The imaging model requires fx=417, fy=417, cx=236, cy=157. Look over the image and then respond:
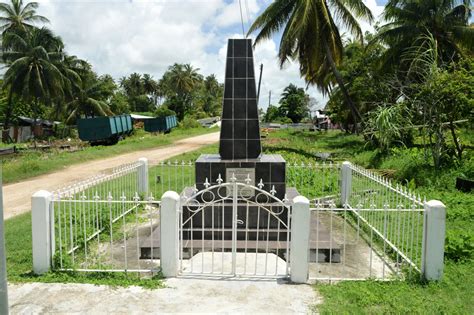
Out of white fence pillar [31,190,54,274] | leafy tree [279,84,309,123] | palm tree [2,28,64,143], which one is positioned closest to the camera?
white fence pillar [31,190,54,274]

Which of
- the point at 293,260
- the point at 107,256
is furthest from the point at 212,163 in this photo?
the point at 293,260

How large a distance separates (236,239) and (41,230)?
2497mm

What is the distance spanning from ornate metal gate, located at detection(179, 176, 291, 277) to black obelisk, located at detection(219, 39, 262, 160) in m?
0.63

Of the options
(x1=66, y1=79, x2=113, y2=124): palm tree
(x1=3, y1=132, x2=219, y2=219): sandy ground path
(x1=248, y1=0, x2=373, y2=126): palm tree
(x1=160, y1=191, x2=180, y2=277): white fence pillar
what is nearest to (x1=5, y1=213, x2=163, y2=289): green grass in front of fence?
(x1=160, y1=191, x2=180, y2=277): white fence pillar

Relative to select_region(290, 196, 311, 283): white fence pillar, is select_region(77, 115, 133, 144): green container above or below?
above

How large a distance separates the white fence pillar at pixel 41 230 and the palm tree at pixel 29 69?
2975 centimetres

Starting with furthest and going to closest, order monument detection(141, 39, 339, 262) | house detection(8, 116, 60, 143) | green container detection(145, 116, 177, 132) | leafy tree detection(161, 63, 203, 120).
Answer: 1. leafy tree detection(161, 63, 203, 120)
2. house detection(8, 116, 60, 143)
3. green container detection(145, 116, 177, 132)
4. monument detection(141, 39, 339, 262)

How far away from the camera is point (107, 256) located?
598 centimetres

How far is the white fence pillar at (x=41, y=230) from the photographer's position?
16.1 feet

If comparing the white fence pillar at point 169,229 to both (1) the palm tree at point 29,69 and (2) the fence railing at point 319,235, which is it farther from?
(1) the palm tree at point 29,69

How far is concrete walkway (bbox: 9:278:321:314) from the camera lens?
4.14m

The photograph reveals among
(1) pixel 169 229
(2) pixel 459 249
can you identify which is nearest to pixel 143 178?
(1) pixel 169 229

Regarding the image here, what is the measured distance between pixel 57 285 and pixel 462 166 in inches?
452

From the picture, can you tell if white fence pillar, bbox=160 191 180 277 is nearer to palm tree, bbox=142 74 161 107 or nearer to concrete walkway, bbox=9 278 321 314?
concrete walkway, bbox=9 278 321 314
